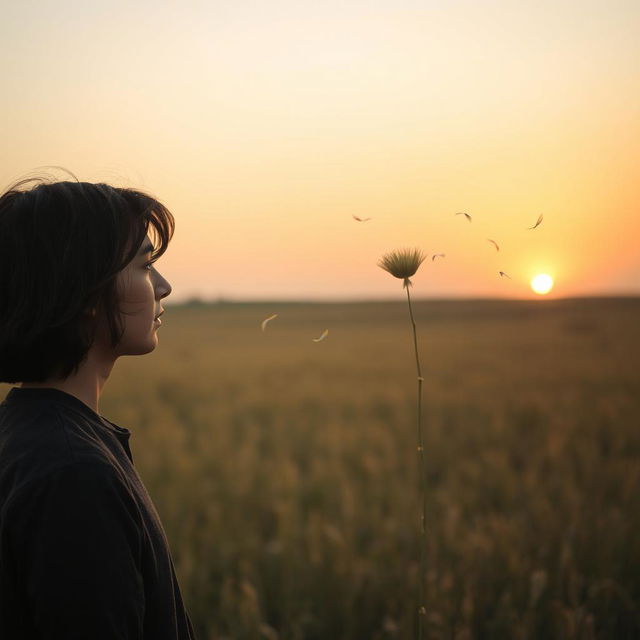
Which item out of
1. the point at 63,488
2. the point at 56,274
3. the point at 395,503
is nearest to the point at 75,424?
the point at 63,488

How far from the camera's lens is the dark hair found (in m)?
1.05

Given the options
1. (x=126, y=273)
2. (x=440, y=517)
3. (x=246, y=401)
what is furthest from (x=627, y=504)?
(x=246, y=401)

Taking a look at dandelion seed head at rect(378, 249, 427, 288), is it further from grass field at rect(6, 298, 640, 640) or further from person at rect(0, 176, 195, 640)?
grass field at rect(6, 298, 640, 640)

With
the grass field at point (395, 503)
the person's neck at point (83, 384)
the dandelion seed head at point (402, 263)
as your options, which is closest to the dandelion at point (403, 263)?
the dandelion seed head at point (402, 263)

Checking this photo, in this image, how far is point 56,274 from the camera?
105 centimetres

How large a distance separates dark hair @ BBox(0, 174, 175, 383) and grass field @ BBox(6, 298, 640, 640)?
1.62 meters

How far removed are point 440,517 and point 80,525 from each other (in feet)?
12.0

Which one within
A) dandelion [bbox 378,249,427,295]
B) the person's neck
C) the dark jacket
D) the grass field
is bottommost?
the grass field

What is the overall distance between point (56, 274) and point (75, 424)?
0.77 feet

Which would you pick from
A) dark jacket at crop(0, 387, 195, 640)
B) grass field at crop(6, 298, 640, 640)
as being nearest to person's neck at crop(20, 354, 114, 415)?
dark jacket at crop(0, 387, 195, 640)

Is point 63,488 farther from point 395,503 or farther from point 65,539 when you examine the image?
point 395,503

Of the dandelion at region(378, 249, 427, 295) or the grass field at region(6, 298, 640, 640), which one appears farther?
the grass field at region(6, 298, 640, 640)

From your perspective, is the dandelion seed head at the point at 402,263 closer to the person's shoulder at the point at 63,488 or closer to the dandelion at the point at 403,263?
the dandelion at the point at 403,263

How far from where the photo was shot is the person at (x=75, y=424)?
0.86 m
